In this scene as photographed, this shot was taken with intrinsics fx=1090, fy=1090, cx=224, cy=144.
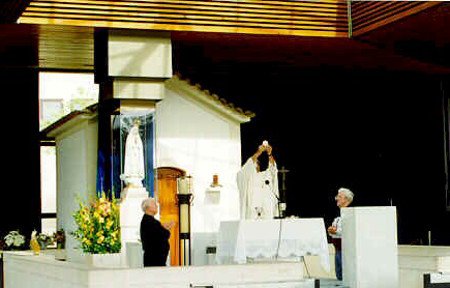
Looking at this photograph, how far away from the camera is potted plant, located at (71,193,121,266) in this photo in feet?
51.8

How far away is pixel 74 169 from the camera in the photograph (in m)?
21.2

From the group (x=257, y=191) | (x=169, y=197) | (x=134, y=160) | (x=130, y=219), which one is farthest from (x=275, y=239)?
(x=169, y=197)

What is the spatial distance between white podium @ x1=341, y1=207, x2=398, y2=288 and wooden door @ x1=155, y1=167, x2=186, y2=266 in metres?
7.30

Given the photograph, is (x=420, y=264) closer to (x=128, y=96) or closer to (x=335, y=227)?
(x=335, y=227)

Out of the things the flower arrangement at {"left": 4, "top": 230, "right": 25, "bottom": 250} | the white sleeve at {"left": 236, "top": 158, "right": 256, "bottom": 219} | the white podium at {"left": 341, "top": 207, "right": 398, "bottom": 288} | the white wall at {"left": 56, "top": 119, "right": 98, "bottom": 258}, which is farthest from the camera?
the flower arrangement at {"left": 4, "top": 230, "right": 25, "bottom": 250}

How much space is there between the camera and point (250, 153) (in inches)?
969

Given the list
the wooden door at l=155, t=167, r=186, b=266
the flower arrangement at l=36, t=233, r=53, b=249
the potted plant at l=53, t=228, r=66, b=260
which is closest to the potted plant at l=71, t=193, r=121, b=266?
the wooden door at l=155, t=167, r=186, b=266

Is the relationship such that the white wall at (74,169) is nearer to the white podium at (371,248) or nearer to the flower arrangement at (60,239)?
the flower arrangement at (60,239)

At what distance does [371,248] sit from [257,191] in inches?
191

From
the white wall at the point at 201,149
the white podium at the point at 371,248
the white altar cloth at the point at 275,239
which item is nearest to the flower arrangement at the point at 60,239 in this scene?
the white wall at the point at 201,149

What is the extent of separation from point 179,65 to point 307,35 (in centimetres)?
406

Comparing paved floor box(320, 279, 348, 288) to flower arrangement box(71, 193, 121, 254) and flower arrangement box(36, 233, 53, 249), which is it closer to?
flower arrangement box(71, 193, 121, 254)

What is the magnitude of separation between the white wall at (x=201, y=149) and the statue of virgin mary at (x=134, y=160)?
161 cm

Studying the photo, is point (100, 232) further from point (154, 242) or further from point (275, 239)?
point (275, 239)
